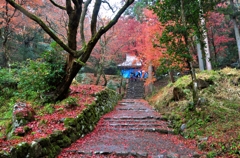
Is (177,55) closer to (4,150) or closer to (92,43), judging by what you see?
(92,43)

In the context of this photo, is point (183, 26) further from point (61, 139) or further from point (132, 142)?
point (61, 139)

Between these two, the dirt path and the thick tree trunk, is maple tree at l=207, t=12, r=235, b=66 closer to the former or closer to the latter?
the dirt path

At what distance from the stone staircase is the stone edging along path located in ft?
39.3

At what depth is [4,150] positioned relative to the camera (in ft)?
11.0

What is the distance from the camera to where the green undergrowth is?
4.75 metres

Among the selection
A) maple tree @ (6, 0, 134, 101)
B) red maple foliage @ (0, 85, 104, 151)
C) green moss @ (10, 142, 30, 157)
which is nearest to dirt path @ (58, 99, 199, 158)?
red maple foliage @ (0, 85, 104, 151)

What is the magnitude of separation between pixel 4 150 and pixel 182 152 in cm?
408

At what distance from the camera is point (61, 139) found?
5.06 m

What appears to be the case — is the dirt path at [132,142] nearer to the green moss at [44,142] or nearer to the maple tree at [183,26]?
the green moss at [44,142]

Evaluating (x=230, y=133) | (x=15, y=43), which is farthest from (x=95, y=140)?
(x=15, y=43)

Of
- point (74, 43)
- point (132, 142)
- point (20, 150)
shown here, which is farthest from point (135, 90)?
point (20, 150)

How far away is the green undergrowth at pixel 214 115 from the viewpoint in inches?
187

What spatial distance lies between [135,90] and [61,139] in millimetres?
16779

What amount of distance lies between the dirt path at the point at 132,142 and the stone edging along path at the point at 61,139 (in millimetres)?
200
